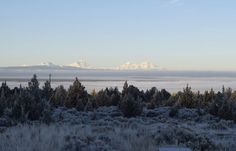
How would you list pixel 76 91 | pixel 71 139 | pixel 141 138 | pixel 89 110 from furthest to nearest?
Result: pixel 76 91
pixel 89 110
pixel 141 138
pixel 71 139

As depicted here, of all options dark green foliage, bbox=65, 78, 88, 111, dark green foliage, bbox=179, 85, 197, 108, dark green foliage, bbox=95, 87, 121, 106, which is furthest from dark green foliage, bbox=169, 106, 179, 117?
dark green foliage, bbox=95, 87, 121, 106

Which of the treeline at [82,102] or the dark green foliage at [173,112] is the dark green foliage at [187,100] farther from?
the dark green foliage at [173,112]

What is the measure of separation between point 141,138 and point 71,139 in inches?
75.1

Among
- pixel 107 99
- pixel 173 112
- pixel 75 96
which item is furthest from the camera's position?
pixel 107 99

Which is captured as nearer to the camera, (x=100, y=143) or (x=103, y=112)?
(x=100, y=143)

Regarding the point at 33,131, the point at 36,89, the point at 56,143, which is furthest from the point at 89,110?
the point at 56,143

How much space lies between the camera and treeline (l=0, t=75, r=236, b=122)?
24.9 metres

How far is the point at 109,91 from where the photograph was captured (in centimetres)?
4831

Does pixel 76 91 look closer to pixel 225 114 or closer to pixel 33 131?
pixel 225 114

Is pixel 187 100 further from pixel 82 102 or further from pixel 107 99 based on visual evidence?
pixel 82 102

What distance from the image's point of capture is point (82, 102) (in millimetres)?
40344

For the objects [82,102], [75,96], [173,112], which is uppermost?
[75,96]

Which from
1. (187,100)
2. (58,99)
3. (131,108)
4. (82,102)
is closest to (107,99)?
(82,102)

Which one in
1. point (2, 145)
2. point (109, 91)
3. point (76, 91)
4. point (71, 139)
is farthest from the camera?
point (109, 91)
